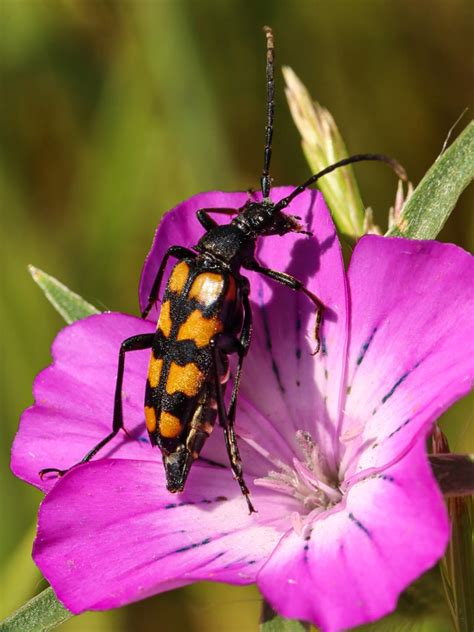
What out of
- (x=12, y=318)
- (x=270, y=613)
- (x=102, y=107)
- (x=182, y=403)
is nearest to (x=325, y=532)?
(x=270, y=613)

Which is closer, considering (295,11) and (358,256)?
(358,256)

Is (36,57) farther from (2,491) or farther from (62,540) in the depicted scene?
(62,540)

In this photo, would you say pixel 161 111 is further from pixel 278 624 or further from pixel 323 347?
pixel 278 624

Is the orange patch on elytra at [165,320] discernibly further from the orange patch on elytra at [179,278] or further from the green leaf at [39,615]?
the green leaf at [39,615]

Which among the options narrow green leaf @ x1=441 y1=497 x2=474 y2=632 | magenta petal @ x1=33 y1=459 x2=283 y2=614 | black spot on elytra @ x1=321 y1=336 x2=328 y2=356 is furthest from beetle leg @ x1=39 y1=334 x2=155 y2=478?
narrow green leaf @ x1=441 y1=497 x2=474 y2=632

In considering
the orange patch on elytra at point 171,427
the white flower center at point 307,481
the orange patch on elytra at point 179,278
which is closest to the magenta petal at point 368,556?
the white flower center at point 307,481

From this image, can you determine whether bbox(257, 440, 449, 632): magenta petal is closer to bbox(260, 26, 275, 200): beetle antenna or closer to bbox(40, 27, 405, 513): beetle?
bbox(40, 27, 405, 513): beetle

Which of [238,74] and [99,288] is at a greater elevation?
[238,74]
